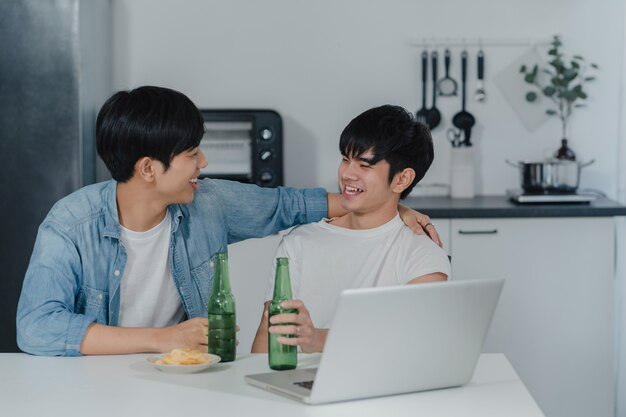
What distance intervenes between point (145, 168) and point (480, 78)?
2210mm

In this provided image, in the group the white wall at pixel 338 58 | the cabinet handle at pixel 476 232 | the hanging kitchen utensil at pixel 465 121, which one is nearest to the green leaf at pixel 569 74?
the white wall at pixel 338 58

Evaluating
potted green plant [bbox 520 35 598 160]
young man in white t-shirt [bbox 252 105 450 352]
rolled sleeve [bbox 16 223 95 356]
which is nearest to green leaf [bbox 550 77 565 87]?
potted green plant [bbox 520 35 598 160]

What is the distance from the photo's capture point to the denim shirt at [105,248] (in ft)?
6.92

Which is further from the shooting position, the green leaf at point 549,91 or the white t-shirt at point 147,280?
the green leaf at point 549,91

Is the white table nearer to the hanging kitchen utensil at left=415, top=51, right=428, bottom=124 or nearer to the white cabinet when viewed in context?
the white cabinet

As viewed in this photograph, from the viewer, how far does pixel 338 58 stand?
4207mm

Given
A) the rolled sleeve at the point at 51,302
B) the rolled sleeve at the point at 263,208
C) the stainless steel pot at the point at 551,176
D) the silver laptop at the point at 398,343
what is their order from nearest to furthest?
the silver laptop at the point at 398,343
the rolled sleeve at the point at 51,302
the rolled sleeve at the point at 263,208
the stainless steel pot at the point at 551,176

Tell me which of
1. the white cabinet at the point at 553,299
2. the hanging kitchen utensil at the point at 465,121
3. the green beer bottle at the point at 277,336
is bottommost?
the white cabinet at the point at 553,299

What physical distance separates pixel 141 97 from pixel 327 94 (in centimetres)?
205

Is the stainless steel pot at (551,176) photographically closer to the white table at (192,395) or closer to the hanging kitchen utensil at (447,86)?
the hanging kitchen utensil at (447,86)

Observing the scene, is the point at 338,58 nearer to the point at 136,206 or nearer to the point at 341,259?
the point at 341,259

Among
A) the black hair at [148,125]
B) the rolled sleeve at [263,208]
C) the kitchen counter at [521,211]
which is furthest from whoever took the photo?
the kitchen counter at [521,211]

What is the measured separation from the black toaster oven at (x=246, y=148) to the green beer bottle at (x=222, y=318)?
2.02 m

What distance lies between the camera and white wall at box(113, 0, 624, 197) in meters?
4.18
